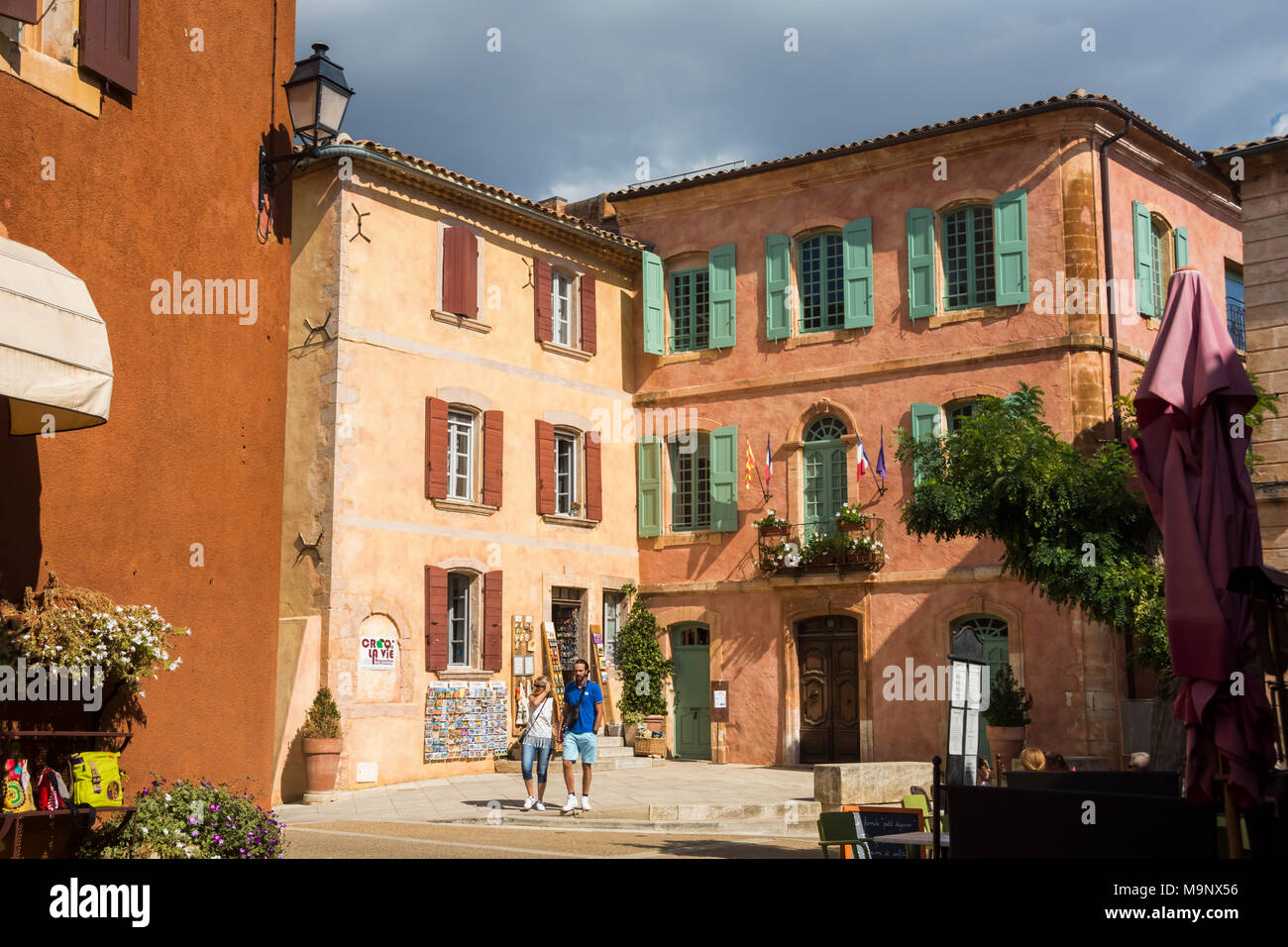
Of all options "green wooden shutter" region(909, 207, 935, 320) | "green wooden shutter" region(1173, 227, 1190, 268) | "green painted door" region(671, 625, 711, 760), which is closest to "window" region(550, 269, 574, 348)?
"green painted door" region(671, 625, 711, 760)

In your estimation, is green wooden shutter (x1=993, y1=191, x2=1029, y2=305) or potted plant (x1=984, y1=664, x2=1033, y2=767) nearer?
potted plant (x1=984, y1=664, x2=1033, y2=767)

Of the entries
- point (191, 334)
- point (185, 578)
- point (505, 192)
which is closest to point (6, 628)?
point (185, 578)

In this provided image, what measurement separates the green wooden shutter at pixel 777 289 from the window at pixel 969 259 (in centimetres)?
263

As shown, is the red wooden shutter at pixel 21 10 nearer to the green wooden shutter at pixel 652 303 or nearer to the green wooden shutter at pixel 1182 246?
the green wooden shutter at pixel 652 303

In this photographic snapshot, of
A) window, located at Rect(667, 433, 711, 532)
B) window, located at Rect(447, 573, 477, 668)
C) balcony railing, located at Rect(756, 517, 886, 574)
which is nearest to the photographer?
window, located at Rect(447, 573, 477, 668)

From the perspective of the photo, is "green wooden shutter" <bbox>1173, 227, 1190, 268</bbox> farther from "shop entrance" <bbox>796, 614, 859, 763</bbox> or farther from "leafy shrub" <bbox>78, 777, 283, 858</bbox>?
"leafy shrub" <bbox>78, 777, 283, 858</bbox>

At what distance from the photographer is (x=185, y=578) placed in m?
9.63

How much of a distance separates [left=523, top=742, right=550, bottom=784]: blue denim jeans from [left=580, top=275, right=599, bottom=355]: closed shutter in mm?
9454

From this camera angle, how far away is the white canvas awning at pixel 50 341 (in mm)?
7395

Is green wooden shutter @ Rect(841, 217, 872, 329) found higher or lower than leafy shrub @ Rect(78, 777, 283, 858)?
higher

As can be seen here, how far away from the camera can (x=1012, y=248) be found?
20656mm

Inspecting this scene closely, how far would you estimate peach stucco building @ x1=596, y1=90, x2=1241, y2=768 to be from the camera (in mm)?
20203

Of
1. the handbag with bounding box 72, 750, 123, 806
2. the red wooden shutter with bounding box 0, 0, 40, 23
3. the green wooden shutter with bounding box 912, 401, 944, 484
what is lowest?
the handbag with bounding box 72, 750, 123, 806

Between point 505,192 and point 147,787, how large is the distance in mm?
13843
